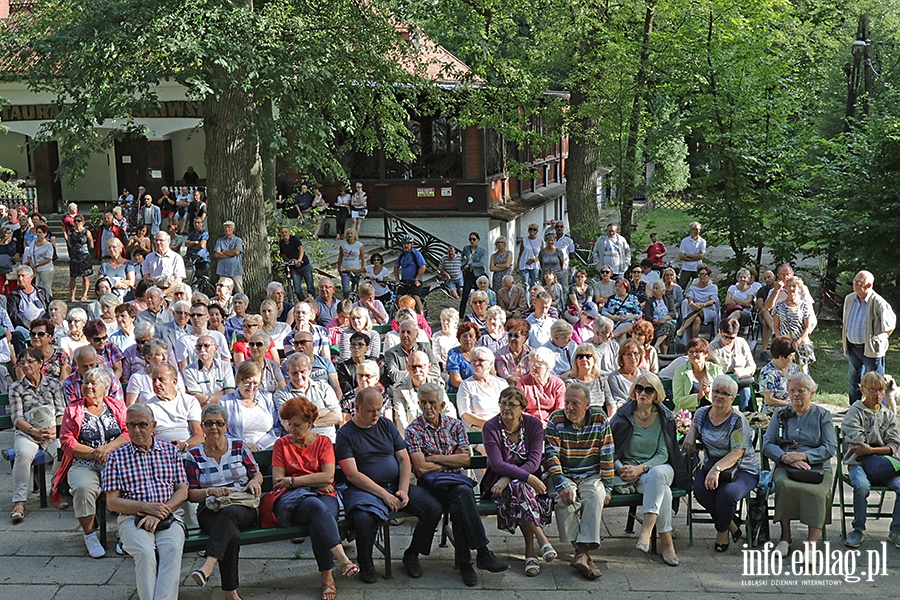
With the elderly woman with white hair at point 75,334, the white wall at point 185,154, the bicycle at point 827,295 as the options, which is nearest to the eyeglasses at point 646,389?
the elderly woman with white hair at point 75,334

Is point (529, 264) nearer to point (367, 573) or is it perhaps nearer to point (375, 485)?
point (375, 485)

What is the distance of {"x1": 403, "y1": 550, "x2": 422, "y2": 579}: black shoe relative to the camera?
22.2 feet

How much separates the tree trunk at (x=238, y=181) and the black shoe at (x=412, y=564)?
8.46 m

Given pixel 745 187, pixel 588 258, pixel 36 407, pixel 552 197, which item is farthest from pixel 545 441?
pixel 552 197

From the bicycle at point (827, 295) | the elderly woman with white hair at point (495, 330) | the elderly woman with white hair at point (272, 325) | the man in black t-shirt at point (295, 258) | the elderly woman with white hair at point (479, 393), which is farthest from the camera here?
the bicycle at point (827, 295)

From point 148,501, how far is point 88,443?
1222 mm

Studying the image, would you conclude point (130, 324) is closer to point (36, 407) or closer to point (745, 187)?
point (36, 407)

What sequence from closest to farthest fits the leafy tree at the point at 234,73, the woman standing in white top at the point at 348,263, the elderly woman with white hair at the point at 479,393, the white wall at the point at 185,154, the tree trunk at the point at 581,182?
the elderly woman with white hair at the point at 479,393 → the leafy tree at the point at 234,73 → the woman standing in white top at the point at 348,263 → the tree trunk at the point at 581,182 → the white wall at the point at 185,154

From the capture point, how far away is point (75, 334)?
9.54m

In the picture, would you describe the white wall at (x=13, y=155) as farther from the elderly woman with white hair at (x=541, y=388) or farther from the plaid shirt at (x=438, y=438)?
the plaid shirt at (x=438, y=438)

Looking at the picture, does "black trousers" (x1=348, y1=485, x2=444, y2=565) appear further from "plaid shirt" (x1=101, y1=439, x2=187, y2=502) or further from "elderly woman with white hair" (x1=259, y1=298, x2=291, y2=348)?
"elderly woman with white hair" (x1=259, y1=298, x2=291, y2=348)

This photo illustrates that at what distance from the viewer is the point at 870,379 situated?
7.48 metres

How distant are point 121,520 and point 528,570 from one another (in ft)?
8.69

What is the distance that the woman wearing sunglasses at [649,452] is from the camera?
7.02 meters
